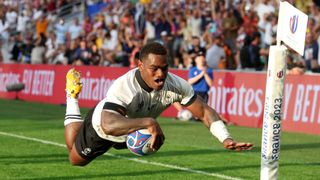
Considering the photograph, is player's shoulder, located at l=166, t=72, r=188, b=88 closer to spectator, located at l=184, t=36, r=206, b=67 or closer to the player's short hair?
the player's short hair

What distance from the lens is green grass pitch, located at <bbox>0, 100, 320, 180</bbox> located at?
35.9 feet

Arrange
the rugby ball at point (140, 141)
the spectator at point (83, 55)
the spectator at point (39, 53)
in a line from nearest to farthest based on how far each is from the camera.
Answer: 1. the rugby ball at point (140, 141)
2. the spectator at point (83, 55)
3. the spectator at point (39, 53)

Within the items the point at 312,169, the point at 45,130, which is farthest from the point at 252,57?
the point at 312,169

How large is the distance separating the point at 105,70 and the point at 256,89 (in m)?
7.04

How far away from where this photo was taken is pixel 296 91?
1916 cm

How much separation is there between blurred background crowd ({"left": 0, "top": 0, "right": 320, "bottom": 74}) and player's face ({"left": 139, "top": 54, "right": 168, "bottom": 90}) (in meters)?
9.36

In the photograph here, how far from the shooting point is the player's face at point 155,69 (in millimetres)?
8008

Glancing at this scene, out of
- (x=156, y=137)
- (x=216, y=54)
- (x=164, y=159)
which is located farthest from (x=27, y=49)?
(x=156, y=137)

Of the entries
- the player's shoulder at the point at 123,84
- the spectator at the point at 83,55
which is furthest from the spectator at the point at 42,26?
the player's shoulder at the point at 123,84

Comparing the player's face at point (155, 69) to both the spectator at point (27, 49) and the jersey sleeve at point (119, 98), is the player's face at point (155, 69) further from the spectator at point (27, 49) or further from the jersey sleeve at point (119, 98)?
the spectator at point (27, 49)

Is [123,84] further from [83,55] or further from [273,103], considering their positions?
[83,55]

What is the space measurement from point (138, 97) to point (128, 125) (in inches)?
23.4

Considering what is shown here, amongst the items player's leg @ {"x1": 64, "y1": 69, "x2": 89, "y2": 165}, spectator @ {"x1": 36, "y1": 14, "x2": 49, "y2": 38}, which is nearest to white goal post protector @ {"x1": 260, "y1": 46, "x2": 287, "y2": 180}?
player's leg @ {"x1": 64, "y1": 69, "x2": 89, "y2": 165}

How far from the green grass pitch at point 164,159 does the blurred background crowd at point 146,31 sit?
3.02 m
